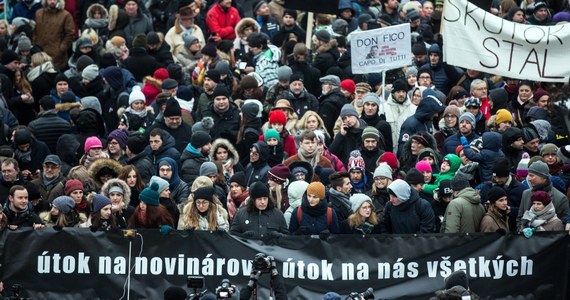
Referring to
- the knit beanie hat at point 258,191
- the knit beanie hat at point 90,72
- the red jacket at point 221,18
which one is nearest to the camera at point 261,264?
the knit beanie hat at point 258,191

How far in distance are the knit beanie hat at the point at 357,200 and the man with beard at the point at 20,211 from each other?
11.2 feet

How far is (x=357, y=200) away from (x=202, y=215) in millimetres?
1711

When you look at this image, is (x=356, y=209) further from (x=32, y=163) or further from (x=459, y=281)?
(x=32, y=163)

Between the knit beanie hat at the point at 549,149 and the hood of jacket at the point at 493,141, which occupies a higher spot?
the hood of jacket at the point at 493,141

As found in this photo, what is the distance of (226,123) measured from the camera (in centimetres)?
2100

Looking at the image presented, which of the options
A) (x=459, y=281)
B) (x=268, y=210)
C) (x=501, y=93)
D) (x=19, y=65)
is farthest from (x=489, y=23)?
(x=19, y=65)

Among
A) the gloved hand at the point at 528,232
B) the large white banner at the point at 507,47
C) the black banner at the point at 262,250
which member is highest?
the large white banner at the point at 507,47

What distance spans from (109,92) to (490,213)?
676 centimetres

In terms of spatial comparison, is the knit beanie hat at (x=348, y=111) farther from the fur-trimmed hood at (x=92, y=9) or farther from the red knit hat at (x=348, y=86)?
the fur-trimmed hood at (x=92, y=9)

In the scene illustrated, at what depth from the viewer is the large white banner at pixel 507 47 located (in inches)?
754

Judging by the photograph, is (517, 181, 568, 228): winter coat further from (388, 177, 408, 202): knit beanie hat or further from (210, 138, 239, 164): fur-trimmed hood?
(210, 138, 239, 164): fur-trimmed hood

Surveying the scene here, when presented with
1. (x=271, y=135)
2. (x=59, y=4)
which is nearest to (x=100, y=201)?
(x=271, y=135)

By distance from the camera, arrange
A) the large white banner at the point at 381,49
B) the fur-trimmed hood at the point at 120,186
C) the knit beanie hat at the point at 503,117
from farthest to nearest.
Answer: the large white banner at the point at 381,49 → the knit beanie hat at the point at 503,117 → the fur-trimmed hood at the point at 120,186

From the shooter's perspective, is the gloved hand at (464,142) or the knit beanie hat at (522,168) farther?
the gloved hand at (464,142)
